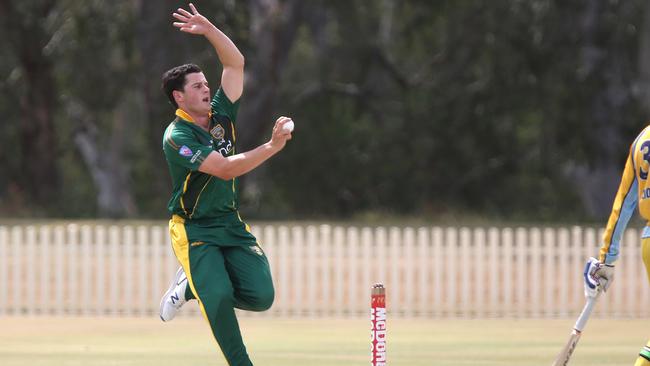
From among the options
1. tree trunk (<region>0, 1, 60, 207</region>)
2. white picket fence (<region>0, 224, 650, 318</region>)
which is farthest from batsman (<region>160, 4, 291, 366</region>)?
tree trunk (<region>0, 1, 60, 207</region>)

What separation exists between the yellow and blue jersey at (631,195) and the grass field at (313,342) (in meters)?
3.35

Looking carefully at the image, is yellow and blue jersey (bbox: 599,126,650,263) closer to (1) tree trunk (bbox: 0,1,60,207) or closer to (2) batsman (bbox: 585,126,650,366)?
(2) batsman (bbox: 585,126,650,366)

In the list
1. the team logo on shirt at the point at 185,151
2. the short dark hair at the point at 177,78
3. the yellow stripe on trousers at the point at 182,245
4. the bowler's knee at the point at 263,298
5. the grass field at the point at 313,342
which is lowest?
the grass field at the point at 313,342

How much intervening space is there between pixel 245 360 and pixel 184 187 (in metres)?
1.05

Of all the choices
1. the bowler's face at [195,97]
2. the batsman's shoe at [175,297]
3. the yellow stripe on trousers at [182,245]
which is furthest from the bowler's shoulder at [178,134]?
the batsman's shoe at [175,297]

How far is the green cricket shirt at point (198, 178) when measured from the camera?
8.99m

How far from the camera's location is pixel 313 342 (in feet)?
48.9

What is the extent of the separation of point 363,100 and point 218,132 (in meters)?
34.3

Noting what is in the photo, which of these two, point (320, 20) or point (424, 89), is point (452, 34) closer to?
point (424, 89)

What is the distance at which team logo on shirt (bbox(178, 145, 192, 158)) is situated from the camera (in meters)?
8.84

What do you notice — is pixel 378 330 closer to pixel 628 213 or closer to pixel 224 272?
pixel 224 272

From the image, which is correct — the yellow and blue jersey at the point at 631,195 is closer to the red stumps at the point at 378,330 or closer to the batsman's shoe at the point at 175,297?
the red stumps at the point at 378,330

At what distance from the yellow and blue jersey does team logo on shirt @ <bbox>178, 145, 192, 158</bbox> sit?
2.39 metres

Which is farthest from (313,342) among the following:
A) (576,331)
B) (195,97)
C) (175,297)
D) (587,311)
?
(195,97)
